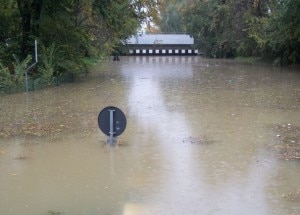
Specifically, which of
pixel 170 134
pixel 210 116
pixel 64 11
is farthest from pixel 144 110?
pixel 64 11

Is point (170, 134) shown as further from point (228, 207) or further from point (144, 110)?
point (228, 207)

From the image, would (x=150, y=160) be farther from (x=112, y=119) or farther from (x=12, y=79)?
(x=12, y=79)

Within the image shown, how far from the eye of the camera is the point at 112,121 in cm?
1020

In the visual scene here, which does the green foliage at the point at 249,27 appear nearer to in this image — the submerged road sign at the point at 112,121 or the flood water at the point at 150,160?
the flood water at the point at 150,160

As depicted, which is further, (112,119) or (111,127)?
(111,127)

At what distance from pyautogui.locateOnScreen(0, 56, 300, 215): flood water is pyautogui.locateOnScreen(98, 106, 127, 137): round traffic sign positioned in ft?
1.60

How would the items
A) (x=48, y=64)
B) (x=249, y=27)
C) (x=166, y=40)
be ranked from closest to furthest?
(x=48, y=64) < (x=249, y=27) < (x=166, y=40)

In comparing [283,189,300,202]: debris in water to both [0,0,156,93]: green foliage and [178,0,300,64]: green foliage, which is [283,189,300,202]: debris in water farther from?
[178,0,300,64]: green foliage

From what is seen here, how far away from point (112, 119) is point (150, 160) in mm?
1225

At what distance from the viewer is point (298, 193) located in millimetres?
7488

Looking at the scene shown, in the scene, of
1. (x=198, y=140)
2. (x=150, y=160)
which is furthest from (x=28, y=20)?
(x=150, y=160)

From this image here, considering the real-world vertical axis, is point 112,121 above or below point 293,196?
above

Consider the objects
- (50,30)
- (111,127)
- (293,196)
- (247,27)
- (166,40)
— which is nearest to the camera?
(293,196)

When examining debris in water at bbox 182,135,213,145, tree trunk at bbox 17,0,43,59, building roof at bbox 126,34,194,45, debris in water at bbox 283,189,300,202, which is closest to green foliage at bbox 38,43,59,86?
tree trunk at bbox 17,0,43,59
